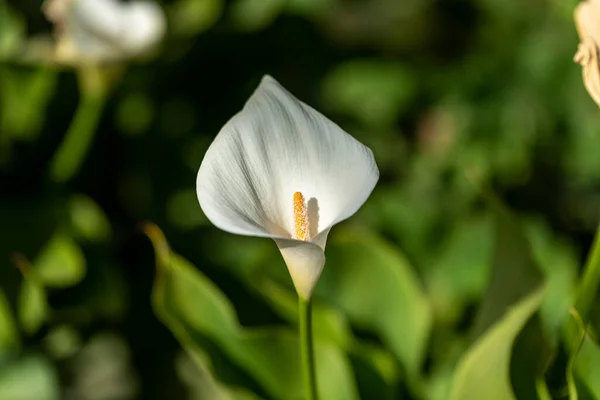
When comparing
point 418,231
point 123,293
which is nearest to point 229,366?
point 123,293

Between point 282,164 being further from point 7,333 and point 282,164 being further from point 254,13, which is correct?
point 254,13

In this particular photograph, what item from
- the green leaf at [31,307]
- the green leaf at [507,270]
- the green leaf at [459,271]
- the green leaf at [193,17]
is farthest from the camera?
the green leaf at [193,17]

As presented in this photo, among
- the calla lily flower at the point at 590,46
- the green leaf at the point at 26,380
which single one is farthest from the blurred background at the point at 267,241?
the calla lily flower at the point at 590,46

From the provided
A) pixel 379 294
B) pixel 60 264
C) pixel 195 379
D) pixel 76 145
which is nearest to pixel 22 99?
pixel 76 145

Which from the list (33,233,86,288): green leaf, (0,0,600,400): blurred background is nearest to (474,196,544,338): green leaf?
(0,0,600,400): blurred background

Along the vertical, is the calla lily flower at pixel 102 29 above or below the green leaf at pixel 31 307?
above

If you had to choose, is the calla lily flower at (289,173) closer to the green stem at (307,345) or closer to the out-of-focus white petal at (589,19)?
the green stem at (307,345)
